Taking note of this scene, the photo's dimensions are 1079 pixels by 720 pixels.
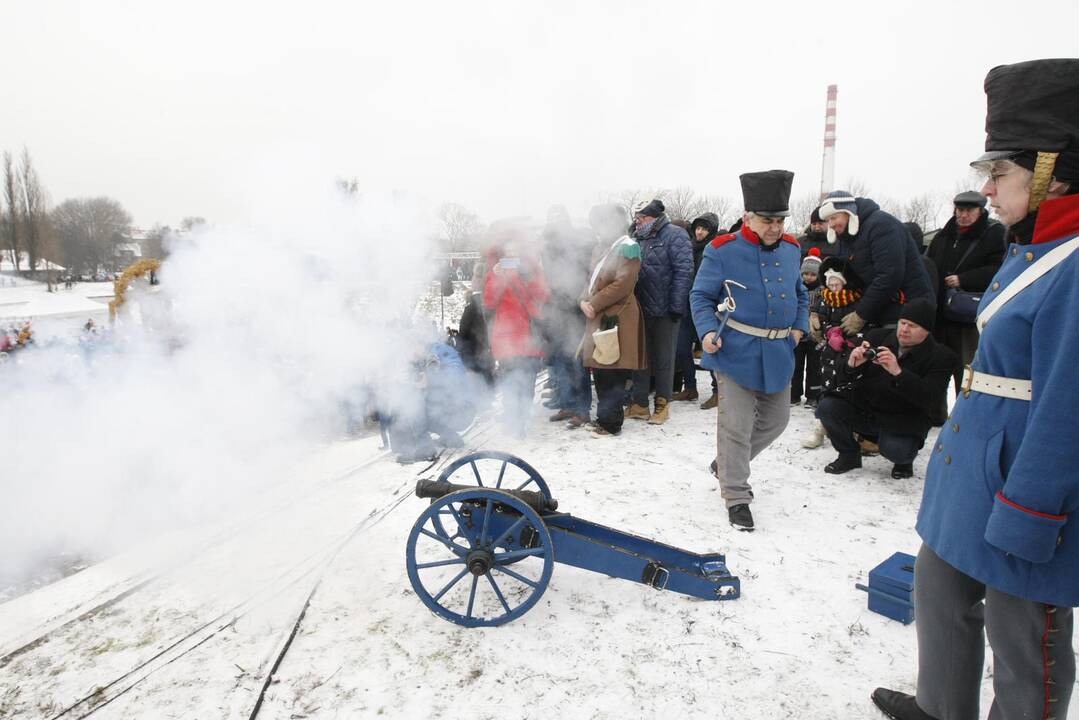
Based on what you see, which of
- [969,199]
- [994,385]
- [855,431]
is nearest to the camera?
[994,385]

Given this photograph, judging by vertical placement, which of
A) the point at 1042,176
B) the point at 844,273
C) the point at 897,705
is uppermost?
the point at 1042,176

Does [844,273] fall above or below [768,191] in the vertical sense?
below

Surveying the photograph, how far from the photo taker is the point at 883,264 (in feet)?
14.3

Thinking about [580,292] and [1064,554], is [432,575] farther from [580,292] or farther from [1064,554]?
[580,292]

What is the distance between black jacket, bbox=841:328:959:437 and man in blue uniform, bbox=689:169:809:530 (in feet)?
3.07

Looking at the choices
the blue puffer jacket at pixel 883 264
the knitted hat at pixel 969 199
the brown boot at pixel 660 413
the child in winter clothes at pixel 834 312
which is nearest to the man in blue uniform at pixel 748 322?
the child in winter clothes at pixel 834 312

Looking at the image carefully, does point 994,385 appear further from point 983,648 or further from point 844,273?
point 844,273

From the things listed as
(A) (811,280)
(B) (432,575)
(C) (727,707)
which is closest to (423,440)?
(B) (432,575)

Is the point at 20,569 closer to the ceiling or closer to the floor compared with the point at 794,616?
closer to the floor

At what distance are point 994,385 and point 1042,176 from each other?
0.54 meters

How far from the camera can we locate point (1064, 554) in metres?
1.42

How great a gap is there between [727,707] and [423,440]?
11.1 feet

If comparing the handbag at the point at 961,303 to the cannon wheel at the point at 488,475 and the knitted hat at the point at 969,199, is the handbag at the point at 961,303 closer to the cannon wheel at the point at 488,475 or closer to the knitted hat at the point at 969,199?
the knitted hat at the point at 969,199

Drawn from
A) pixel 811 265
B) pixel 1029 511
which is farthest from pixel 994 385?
pixel 811 265
